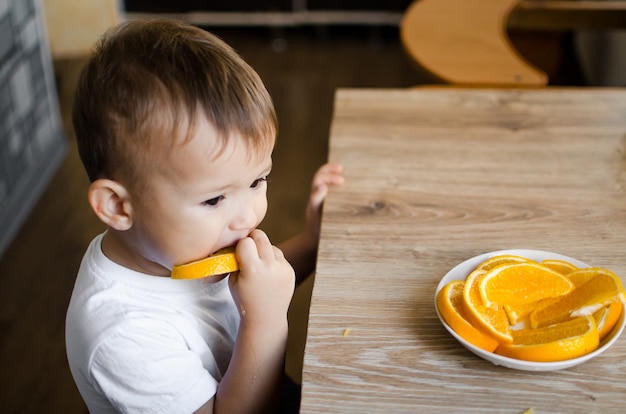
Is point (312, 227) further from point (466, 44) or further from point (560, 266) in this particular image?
point (466, 44)

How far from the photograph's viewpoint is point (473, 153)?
117 centimetres

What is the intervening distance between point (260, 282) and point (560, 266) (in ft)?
1.15

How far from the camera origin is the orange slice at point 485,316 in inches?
30.1

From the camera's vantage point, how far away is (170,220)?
0.84 meters

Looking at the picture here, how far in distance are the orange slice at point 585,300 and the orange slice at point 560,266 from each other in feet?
0.13

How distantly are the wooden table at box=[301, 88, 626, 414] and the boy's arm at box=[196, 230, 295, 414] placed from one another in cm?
5

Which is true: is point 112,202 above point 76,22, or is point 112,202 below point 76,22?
above

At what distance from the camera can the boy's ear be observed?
831 millimetres

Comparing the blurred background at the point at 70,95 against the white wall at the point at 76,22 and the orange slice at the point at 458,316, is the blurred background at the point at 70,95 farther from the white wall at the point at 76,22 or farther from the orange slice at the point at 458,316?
the orange slice at the point at 458,316

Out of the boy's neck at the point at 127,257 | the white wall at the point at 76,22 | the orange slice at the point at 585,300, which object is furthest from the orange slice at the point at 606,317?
the white wall at the point at 76,22

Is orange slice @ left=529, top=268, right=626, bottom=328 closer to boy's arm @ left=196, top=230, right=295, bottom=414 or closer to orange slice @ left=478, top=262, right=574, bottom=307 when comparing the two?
orange slice @ left=478, top=262, right=574, bottom=307

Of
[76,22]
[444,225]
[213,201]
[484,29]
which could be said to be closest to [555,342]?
[444,225]

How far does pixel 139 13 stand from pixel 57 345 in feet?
7.86

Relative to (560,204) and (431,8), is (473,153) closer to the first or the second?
(560,204)
